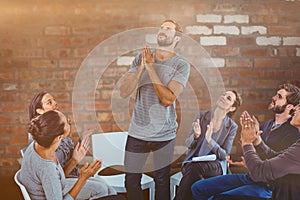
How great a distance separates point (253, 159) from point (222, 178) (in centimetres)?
16

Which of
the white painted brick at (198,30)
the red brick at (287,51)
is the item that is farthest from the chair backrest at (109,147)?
the red brick at (287,51)

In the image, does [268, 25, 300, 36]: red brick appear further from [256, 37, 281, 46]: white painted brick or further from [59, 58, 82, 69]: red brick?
[59, 58, 82, 69]: red brick

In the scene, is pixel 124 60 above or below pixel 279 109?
above

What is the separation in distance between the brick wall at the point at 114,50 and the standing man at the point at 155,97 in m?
0.04

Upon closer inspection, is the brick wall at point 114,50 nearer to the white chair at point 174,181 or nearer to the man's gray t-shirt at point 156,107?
the man's gray t-shirt at point 156,107

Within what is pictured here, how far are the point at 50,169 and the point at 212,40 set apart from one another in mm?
862

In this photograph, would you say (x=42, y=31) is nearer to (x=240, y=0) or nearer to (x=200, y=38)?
(x=200, y=38)

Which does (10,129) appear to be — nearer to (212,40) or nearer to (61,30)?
(61,30)

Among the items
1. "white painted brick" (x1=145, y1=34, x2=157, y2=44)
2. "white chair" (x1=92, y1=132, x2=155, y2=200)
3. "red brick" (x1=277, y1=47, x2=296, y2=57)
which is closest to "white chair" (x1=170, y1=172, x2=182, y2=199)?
"white chair" (x1=92, y1=132, x2=155, y2=200)

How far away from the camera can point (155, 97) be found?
1775 millimetres

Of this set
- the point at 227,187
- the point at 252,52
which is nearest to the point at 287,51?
the point at 252,52

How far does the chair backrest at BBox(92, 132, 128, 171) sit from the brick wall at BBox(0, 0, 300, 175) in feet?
0.12

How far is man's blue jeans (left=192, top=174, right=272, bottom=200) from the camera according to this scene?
5.92 ft

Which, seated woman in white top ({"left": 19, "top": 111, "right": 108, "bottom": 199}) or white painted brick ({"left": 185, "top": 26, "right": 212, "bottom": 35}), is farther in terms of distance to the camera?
white painted brick ({"left": 185, "top": 26, "right": 212, "bottom": 35})
